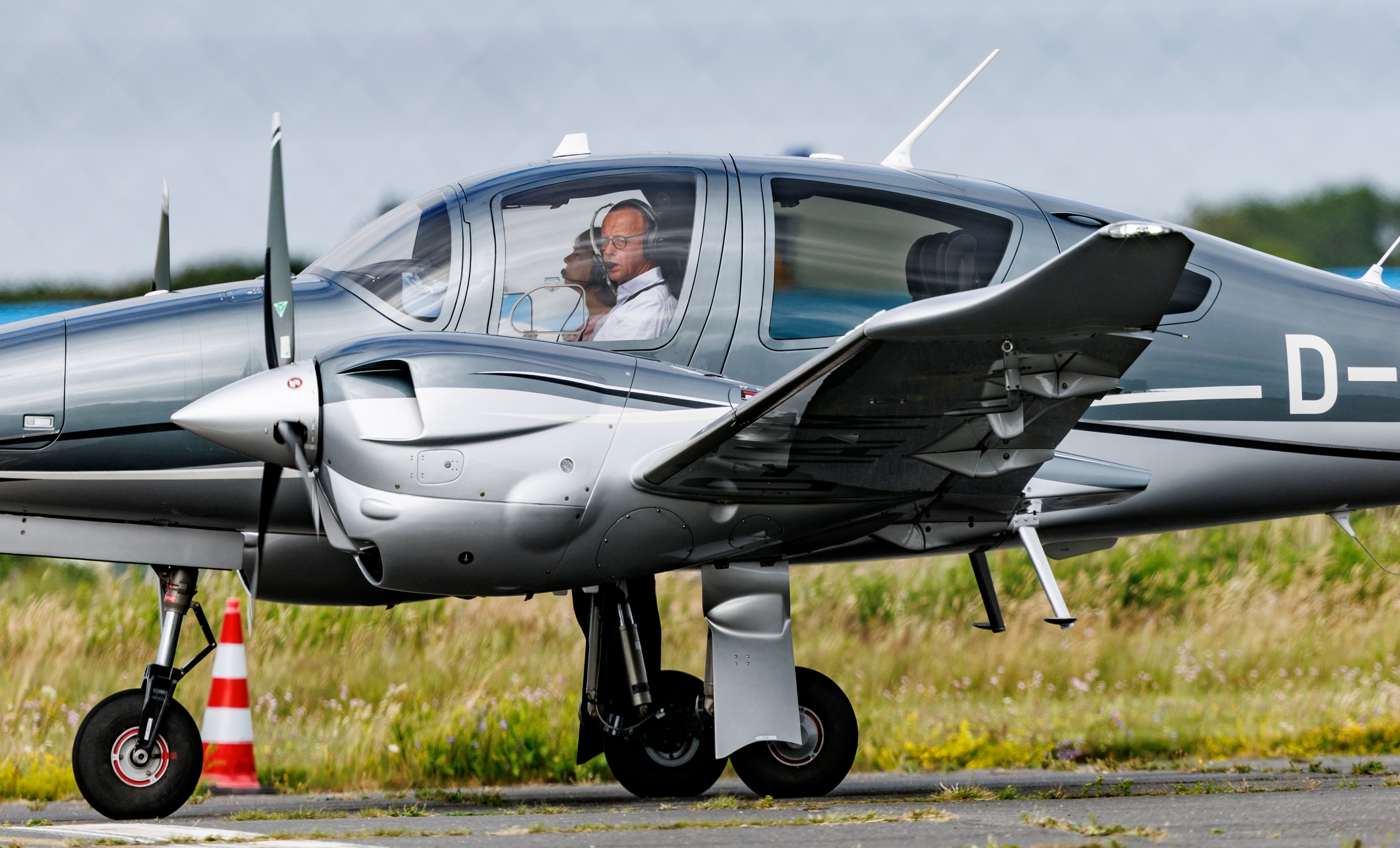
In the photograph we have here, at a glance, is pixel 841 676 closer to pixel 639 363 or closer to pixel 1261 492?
pixel 1261 492

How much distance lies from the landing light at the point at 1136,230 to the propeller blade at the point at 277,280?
335 cm

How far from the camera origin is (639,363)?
5.59 meters

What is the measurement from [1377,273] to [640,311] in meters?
4.25

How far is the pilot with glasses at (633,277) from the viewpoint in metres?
6.09

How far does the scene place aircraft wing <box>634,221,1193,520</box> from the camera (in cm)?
436

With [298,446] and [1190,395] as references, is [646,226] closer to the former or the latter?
[298,446]

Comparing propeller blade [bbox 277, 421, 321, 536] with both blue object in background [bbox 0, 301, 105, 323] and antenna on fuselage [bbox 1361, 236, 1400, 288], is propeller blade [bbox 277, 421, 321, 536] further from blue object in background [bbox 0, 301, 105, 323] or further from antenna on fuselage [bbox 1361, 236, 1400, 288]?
blue object in background [bbox 0, 301, 105, 323]

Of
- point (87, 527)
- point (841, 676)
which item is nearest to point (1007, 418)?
point (87, 527)

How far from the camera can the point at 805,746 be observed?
6.43 m

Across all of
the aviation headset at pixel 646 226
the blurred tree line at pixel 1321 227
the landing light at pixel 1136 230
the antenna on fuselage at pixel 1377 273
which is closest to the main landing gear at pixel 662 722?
the aviation headset at pixel 646 226

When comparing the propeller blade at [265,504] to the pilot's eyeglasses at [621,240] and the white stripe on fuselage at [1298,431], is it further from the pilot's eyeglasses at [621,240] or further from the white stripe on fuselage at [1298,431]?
the white stripe on fuselage at [1298,431]

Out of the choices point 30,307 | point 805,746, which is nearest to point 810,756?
point 805,746

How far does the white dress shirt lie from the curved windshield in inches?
29.1

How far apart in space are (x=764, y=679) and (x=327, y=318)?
252cm
